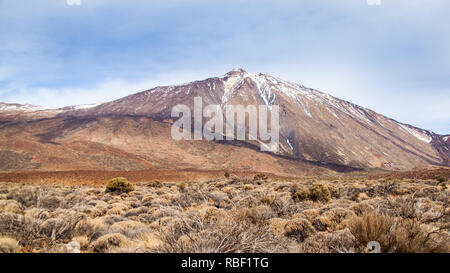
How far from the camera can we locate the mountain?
166ft

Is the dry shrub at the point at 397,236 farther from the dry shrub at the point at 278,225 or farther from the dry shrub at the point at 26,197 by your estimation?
the dry shrub at the point at 26,197

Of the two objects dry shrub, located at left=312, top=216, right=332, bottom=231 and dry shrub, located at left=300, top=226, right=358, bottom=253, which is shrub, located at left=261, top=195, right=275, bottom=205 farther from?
dry shrub, located at left=300, top=226, right=358, bottom=253

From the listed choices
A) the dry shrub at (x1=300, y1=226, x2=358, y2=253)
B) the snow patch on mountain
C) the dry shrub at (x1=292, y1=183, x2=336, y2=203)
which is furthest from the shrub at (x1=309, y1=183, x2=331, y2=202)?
the snow patch on mountain

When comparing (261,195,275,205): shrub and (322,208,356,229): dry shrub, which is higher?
(322,208,356,229): dry shrub

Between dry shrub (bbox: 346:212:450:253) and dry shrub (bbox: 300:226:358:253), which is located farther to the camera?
dry shrub (bbox: 300:226:358:253)

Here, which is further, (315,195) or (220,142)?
(220,142)

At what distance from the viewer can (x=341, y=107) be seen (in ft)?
462

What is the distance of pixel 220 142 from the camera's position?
258 feet

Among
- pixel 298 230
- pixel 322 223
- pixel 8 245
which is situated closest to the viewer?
pixel 8 245

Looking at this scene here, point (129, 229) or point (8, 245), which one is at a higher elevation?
point (8, 245)

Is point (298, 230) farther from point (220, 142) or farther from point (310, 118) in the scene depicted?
point (310, 118)

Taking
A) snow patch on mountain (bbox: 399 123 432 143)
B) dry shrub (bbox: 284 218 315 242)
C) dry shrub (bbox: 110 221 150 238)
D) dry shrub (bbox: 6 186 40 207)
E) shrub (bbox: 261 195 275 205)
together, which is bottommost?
dry shrub (bbox: 6 186 40 207)

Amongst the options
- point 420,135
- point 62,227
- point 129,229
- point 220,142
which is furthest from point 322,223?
point 420,135
